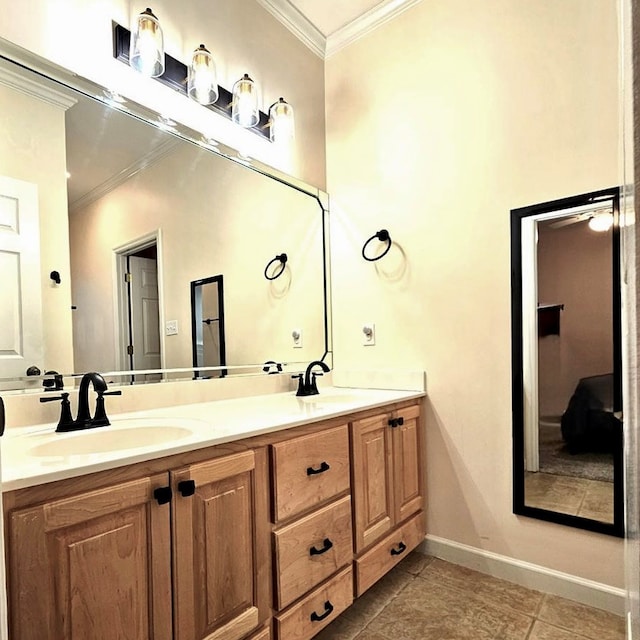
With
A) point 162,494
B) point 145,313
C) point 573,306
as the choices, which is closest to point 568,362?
point 573,306

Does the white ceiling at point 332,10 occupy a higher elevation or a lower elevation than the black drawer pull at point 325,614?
higher

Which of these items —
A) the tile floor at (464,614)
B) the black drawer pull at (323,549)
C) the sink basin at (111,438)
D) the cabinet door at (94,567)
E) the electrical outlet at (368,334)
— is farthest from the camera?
the electrical outlet at (368,334)

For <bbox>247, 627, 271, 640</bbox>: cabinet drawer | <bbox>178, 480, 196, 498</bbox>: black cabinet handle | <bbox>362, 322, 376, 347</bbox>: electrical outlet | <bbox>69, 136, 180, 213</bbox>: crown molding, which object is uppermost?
<bbox>69, 136, 180, 213</bbox>: crown molding

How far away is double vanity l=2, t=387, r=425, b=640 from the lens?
31.8 inches

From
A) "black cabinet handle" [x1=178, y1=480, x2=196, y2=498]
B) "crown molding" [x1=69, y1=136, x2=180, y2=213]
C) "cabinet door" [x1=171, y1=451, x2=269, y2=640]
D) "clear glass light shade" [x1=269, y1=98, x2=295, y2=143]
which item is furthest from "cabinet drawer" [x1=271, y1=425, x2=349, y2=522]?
"clear glass light shade" [x1=269, y1=98, x2=295, y2=143]

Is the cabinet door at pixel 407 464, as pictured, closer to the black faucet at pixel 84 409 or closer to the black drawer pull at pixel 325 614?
the black drawer pull at pixel 325 614

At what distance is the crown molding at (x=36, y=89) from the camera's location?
4.05ft

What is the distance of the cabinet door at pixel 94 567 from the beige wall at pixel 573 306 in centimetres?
155

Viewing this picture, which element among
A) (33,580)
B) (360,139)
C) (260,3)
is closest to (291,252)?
(360,139)

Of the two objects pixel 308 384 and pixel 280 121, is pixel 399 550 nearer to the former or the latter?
pixel 308 384

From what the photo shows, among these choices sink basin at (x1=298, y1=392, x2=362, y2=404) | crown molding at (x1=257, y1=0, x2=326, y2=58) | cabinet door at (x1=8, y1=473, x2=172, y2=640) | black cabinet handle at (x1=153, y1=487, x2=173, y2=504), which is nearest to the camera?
cabinet door at (x1=8, y1=473, x2=172, y2=640)

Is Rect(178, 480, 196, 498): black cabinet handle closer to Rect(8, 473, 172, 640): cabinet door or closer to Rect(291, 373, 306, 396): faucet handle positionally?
Rect(8, 473, 172, 640): cabinet door

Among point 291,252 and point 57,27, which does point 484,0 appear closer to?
point 291,252

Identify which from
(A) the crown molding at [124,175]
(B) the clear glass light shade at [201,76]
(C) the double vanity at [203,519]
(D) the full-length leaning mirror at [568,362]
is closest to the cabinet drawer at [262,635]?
(C) the double vanity at [203,519]
